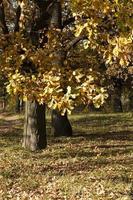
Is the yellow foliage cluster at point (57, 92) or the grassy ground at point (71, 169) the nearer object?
the yellow foliage cluster at point (57, 92)

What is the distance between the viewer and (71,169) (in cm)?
1552

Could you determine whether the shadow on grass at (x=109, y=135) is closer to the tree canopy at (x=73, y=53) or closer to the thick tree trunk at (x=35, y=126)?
the thick tree trunk at (x=35, y=126)

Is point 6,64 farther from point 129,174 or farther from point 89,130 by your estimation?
point 89,130

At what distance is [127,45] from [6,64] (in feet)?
17.8

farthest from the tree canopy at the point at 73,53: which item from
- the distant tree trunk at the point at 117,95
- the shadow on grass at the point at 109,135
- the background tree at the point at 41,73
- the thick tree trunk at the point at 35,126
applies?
the distant tree trunk at the point at 117,95

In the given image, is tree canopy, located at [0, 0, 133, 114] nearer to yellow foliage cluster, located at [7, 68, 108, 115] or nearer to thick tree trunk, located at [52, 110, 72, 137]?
yellow foliage cluster, located at [7, 68, 108, 115]

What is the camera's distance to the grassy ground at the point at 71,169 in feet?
41.3

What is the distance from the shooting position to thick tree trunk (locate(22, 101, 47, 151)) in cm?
1950

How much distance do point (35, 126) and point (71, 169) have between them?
4.36m

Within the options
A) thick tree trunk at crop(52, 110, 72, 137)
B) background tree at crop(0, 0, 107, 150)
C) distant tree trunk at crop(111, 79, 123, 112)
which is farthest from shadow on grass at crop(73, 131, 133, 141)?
distant tree trunk at crop(111, 79, 123, 112)

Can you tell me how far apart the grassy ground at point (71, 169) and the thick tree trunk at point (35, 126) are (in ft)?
1.51

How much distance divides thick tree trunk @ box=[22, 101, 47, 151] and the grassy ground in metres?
0.46

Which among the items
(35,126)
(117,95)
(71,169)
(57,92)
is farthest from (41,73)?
(117,95)

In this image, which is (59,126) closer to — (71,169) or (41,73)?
(71,169)
